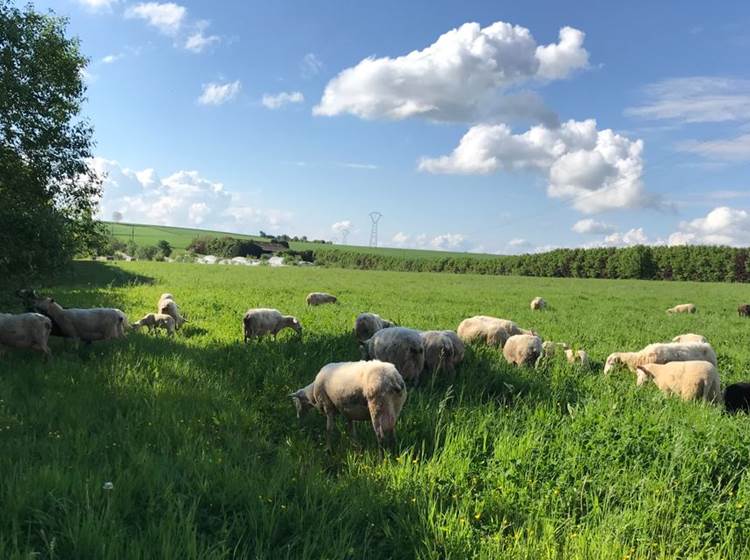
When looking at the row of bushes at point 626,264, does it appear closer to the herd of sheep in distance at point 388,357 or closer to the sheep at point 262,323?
the herd of sheep in distance at point 388,357

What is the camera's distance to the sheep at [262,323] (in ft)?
42.2

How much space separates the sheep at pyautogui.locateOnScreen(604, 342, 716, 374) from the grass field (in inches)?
82.8

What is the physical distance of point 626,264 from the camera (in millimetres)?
92375

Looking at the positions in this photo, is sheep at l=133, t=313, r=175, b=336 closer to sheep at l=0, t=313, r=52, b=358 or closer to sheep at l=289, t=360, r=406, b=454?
sheep at l=0, t=313, r=52, b=358

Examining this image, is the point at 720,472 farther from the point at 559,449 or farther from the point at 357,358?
the point at 357,358

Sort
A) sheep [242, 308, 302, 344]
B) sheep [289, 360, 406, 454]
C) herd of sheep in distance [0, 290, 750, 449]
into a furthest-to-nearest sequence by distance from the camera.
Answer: sheep [242, 308, 302, 344]
herd of sheep in distance [0, 290, 750, 449]
sheep [289, 360, 406, 454]

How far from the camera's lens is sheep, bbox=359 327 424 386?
8.05m

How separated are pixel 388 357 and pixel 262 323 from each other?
19.7 feet

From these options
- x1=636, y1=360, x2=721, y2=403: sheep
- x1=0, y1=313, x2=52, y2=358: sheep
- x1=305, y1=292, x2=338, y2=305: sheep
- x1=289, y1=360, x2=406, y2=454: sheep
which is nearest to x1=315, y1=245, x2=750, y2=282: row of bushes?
x1=305, y1=292, x2=338, y2=305: sheep

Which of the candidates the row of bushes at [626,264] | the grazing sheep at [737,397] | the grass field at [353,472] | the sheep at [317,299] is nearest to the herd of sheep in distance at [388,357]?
the grazing sheep at [737,397]

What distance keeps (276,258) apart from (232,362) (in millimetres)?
127926

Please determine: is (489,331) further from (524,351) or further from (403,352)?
(403,352)

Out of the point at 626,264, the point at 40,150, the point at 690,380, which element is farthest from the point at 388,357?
the point at 626,264

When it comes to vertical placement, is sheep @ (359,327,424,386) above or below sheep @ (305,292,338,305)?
above
